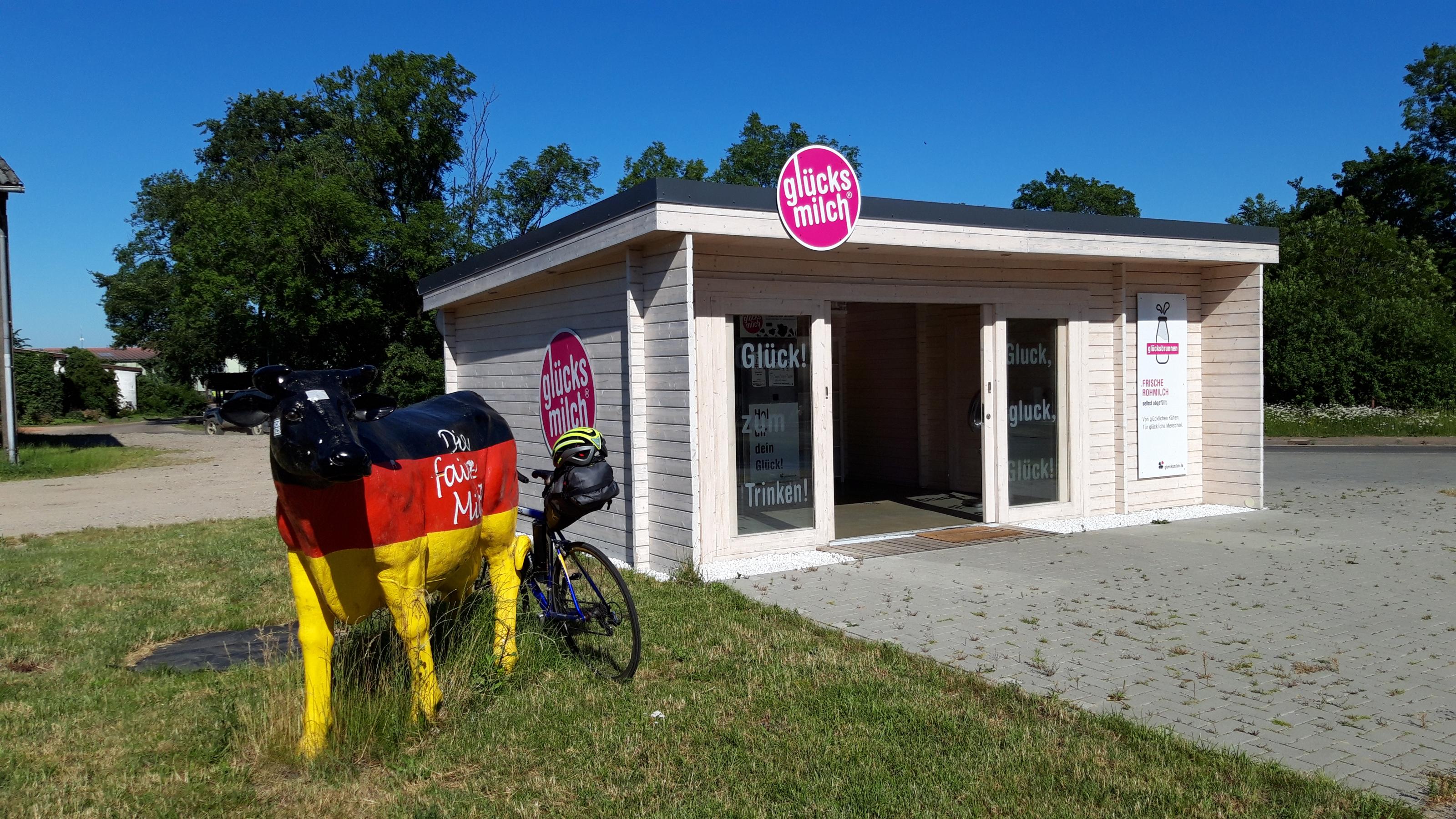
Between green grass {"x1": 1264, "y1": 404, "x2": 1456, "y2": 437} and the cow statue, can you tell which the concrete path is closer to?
the cow statue

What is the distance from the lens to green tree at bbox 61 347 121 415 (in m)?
48.4

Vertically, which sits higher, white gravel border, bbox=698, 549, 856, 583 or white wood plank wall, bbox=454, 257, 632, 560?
white wood plank wall, bbox=454, 257, 632, 560

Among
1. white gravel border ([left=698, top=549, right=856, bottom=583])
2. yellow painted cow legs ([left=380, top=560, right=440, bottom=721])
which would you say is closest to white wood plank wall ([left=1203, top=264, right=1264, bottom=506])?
white gravel border ([left=698, top=549, right=856, bottom=583])

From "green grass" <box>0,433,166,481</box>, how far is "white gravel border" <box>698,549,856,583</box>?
53.1ft

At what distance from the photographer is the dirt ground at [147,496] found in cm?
1223

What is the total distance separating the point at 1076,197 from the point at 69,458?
43.2m

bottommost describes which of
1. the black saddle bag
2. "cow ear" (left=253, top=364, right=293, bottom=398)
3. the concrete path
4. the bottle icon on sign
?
the concrete path

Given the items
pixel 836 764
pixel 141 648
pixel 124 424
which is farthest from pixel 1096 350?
pixel 124 424

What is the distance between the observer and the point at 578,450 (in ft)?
17.1

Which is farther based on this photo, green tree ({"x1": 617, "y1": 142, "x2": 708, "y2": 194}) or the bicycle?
green tree ({"x1": 617, "y1": 142, "x2": 708, "y2": 194})

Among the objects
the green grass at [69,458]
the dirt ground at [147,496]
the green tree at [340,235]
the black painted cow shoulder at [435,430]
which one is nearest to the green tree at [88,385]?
the green tree at [340,235]

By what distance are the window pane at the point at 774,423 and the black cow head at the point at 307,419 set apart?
4775mm

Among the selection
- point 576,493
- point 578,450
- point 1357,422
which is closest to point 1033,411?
point 578,450

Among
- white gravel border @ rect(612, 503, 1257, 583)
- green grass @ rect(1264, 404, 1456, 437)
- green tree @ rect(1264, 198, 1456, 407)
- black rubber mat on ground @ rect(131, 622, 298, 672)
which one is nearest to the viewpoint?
black rubber mat on ground @ rect(131, 622, 298, 672)
